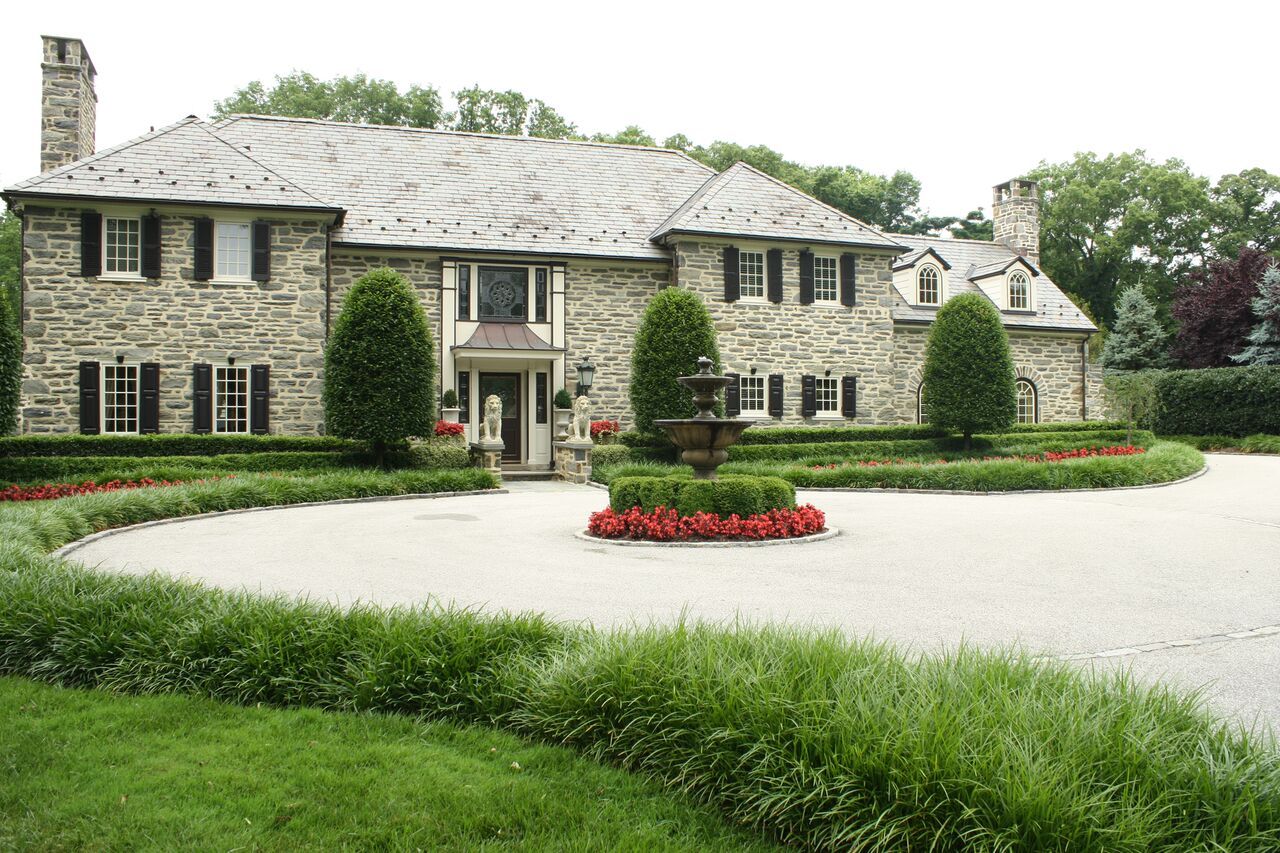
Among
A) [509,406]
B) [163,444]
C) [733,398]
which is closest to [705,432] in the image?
[733,398]

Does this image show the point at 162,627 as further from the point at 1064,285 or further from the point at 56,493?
the point at 1064,285

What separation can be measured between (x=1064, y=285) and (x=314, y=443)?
132 ft

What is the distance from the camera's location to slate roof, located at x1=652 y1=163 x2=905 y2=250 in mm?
22344

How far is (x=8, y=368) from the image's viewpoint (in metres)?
14.3

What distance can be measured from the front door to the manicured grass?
17.5 m

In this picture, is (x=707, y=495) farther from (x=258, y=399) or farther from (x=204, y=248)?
(x=204, y=248)

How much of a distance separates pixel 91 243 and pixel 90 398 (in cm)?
320

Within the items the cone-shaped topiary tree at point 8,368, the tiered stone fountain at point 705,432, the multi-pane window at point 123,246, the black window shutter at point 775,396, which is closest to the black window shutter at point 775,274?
the black window shutter at point 775,396

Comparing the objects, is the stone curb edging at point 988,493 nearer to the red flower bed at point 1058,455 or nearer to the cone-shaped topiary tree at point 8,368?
the red flower bed at point 1058,455

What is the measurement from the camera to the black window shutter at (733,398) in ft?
72.8

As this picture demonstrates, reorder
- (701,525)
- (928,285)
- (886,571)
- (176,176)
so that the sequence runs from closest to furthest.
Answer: (886,571), (701,525), (176,176), (928,285)

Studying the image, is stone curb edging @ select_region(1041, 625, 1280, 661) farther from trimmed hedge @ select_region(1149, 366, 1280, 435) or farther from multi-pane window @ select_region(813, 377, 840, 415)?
trimmed hedge @ select_region(1149, 366, 1280, 435)

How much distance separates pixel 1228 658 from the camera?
5500 mm

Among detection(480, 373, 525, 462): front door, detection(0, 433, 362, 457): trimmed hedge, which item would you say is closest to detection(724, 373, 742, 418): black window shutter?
detection(480, 373, 525, 462): front door
